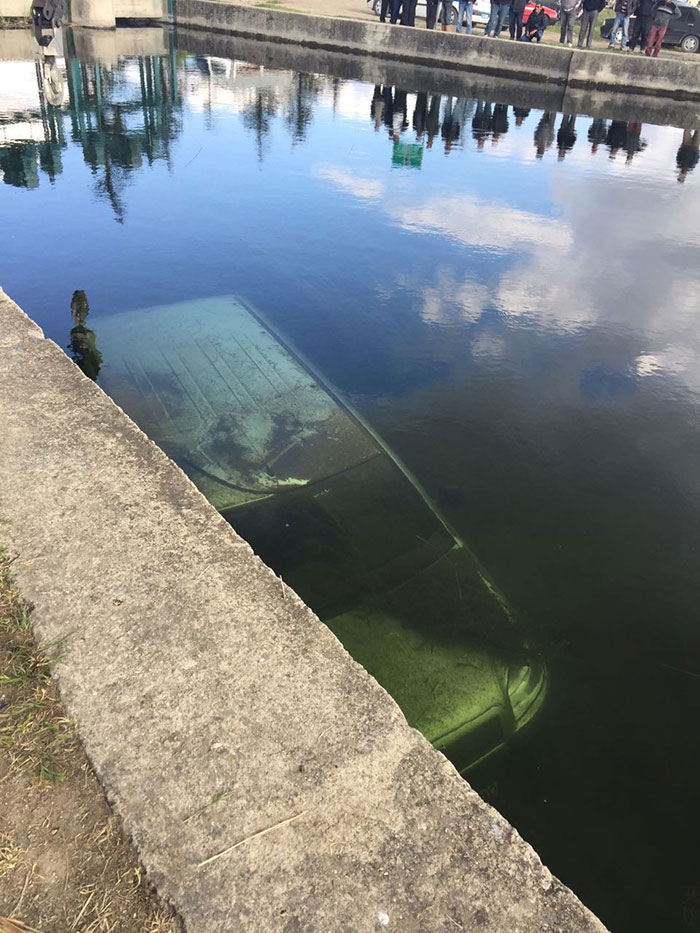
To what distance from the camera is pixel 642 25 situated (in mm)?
22875

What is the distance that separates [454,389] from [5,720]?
14.7 feet

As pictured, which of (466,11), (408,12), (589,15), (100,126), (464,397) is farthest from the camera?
(408,12)

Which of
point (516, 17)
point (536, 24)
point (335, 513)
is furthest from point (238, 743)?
point (536, 24)

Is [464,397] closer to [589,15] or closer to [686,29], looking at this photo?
[589,15]

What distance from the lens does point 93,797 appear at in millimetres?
1903

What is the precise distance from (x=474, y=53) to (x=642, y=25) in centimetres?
673

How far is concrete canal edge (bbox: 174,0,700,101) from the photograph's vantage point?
2022 centimetres

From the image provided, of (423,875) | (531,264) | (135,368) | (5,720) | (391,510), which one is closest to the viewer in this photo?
(423,875)

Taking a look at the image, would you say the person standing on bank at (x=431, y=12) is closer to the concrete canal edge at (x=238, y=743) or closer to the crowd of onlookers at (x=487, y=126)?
the crowd of onlookers at (x=487, y=126)

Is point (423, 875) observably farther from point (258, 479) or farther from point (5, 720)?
point (258, 479)

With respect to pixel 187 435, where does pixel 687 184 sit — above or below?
above

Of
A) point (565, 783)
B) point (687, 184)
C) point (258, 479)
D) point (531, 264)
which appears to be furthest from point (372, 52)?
point (565, 783)

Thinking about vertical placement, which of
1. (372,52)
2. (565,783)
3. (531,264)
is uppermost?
(372,52)

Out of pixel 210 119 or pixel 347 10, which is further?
pixel 347 10
